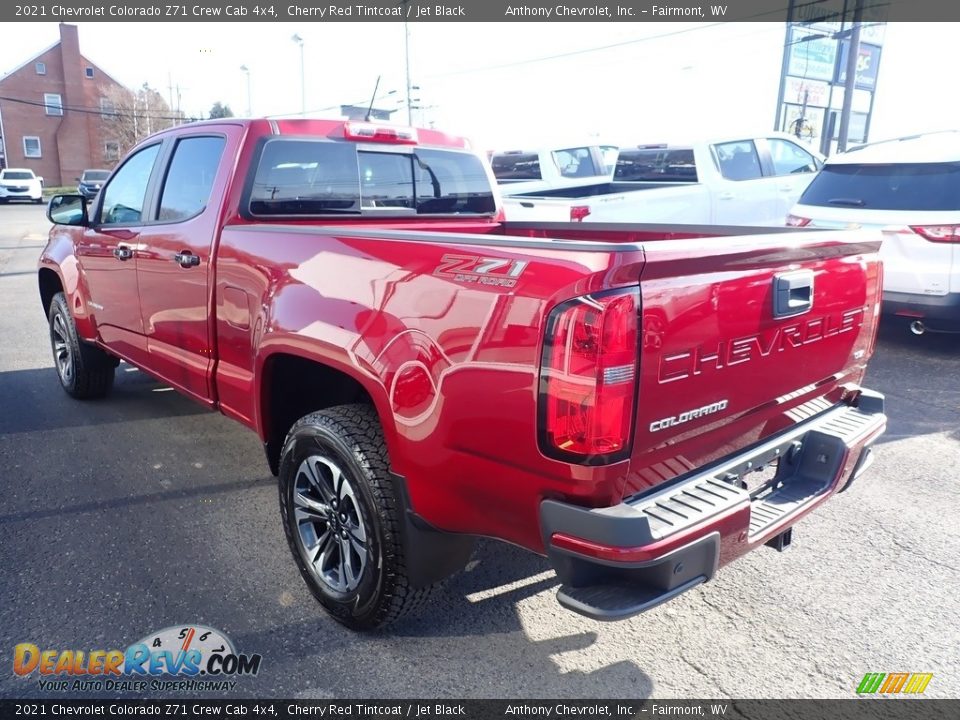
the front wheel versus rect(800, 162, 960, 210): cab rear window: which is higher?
rect(800, 162, 960, 210): cab rear window

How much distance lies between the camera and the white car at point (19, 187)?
1479 inches

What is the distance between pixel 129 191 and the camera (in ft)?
15.2

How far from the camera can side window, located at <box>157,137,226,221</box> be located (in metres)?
3.73

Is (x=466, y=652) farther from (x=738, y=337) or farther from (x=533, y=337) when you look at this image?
(x=738, y=337)

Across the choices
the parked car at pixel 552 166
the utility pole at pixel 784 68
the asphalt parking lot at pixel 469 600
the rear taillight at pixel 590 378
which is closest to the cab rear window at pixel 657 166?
the parked car at pixel 552 166

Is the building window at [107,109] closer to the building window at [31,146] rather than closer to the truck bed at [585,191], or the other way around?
the building window at [31,146]

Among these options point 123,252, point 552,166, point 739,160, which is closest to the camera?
point 123,252

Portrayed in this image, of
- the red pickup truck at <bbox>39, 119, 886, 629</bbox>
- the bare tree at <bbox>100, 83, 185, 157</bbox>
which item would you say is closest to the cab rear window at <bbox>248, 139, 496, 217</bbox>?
the red pickup truck at <bbox>39, 119, 886, 629</bbox>

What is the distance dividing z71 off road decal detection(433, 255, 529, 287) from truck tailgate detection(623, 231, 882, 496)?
0.36 m

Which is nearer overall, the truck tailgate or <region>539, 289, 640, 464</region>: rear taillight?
<region>539, 289, 640, 464</region>: rear taillight

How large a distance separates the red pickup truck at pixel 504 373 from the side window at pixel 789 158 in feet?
26.4

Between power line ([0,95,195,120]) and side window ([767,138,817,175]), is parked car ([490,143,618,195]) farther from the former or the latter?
power line ([0,95,195,120])

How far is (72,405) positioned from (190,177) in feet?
8.38
